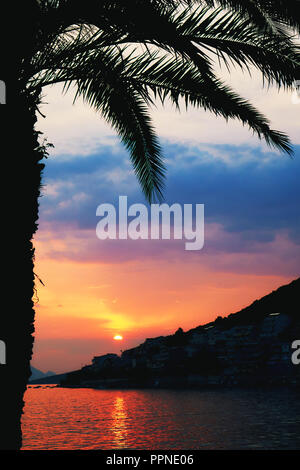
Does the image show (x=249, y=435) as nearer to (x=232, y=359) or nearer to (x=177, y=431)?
(x=177, y=431)

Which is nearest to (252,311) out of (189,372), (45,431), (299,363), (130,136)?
(189,372)

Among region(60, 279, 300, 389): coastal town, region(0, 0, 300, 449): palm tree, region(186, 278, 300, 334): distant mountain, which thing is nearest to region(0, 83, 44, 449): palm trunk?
region(0, 0, 300, 449): palm tree

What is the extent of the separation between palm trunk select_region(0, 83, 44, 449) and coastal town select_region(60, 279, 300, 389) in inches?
4205

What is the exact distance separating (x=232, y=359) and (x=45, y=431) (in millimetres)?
84138

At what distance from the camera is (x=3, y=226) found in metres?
5.95

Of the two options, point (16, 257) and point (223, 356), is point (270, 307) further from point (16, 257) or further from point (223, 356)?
point (16, 257)

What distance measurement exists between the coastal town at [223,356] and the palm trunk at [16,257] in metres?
107

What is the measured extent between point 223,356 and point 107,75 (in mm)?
119900

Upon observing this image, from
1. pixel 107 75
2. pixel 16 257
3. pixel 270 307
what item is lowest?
pixel 16 257

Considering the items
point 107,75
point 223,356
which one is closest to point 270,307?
point 223,356

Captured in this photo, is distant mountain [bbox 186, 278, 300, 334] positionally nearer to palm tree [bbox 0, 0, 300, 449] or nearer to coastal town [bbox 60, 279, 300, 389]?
coastal town [bbox 60, 279, 300, 389]

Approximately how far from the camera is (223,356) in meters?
122

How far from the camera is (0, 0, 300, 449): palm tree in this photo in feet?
19.8

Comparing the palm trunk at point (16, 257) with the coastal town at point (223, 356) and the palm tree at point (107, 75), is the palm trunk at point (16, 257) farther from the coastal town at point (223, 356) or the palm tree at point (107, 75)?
the coastal town at point (223, 356)
